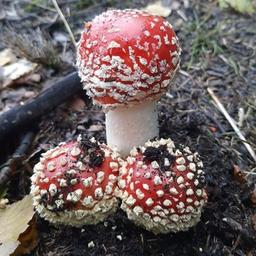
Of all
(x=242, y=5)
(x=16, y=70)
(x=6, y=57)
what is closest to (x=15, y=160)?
(x=16, y=70)

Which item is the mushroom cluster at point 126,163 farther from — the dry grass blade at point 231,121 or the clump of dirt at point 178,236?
the dry grass blade at point 231,121

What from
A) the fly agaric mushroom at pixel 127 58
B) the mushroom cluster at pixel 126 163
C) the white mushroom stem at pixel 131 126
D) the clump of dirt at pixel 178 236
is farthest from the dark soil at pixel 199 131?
the fly agaric mushroom at pixel 127 58

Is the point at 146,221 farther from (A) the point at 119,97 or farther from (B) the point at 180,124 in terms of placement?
(B) the point at 180,124

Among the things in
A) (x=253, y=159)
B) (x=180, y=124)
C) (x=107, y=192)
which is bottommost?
(x=253, y=159)

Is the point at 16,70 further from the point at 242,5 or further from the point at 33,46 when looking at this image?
the point at 242,5

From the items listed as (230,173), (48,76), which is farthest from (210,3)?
(230,173)

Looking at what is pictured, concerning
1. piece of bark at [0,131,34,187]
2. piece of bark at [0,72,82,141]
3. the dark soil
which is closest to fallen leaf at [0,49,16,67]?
the dark soil
